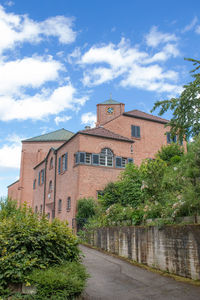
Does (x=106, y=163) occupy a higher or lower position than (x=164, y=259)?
higher

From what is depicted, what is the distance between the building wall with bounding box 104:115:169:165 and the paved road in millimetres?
19178

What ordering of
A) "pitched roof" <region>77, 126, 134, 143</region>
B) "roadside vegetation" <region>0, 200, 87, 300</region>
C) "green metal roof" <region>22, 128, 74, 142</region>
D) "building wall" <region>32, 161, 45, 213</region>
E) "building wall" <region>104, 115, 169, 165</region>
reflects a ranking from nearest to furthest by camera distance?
"roadside vegetation" <region>0, 200, 87, 300</region> → "pitched roof" <region>77, 126, 134, 143</region> → "building wall" <region>104, 115, 169, 165</region> → "building wall" <region>32, 161, 45, 213</region> → "green metal roof" <region>22, 128, 74, 142</region>

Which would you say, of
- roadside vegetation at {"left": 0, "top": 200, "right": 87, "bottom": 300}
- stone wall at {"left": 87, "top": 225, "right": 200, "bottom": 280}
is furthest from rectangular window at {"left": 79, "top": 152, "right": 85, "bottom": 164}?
roadside vegetation at {"left": 0, "top": 200, "right": 87, "bottom": 300}

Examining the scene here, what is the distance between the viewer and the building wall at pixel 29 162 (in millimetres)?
47344

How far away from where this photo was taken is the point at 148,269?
962 centimetres

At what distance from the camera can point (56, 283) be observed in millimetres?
5879

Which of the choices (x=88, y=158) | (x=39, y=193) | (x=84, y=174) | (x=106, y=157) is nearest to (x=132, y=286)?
(x=84, y=174)

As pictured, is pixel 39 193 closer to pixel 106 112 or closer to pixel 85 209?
pixel 106 112

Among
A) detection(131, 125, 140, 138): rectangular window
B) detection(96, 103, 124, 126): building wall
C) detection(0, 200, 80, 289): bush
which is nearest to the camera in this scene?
detection(0, 200, 80, 289): bush

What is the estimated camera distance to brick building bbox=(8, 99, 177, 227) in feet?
78.6

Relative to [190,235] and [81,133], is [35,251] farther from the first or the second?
[81,133]

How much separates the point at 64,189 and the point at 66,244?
63.7ft

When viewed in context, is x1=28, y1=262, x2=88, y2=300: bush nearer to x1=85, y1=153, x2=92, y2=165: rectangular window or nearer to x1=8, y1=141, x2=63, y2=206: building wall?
x1=85, y1=153, x2=92, y2=165: rectangular window

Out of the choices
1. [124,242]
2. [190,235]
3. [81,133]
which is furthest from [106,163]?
[190,235]
